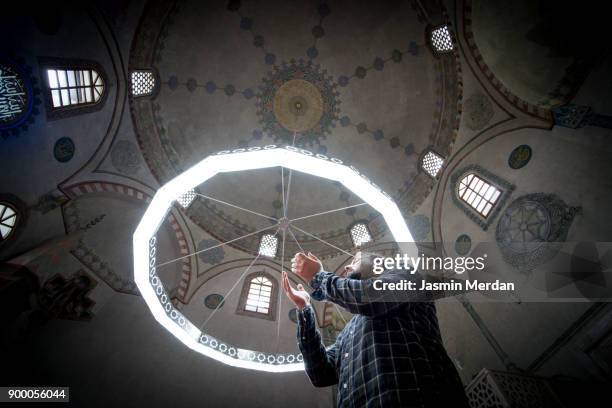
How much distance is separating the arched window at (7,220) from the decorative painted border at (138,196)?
120 centimetres

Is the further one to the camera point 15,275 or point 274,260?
point 274,260

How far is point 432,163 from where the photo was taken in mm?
10164

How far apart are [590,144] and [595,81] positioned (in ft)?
3.83

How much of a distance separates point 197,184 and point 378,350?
12.2 ft

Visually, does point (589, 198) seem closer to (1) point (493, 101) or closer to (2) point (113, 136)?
(1) point (493, 101)

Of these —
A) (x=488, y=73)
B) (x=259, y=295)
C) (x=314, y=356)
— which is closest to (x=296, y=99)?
(x=488, y=73)

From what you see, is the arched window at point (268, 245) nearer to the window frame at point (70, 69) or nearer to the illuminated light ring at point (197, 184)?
the illuminated light ring at point (197, 184)

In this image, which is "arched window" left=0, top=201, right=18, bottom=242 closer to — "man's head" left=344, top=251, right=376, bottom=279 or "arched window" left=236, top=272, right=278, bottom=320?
"arched window" left=236, top=272, right=278, bottom=320

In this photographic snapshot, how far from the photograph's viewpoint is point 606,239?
550 centimetres

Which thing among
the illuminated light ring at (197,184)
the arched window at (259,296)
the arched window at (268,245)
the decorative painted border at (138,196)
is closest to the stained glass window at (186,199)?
the decorative painted border at (138,196)

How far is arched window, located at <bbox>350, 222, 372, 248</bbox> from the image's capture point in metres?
11.4

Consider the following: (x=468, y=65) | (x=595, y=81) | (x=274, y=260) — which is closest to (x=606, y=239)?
(x=595, y=81)

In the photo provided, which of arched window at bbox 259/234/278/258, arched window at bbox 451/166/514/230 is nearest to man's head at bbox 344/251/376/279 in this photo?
arched window at bbox 451/166/514/230

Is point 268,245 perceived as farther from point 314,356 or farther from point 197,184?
point 314,356
